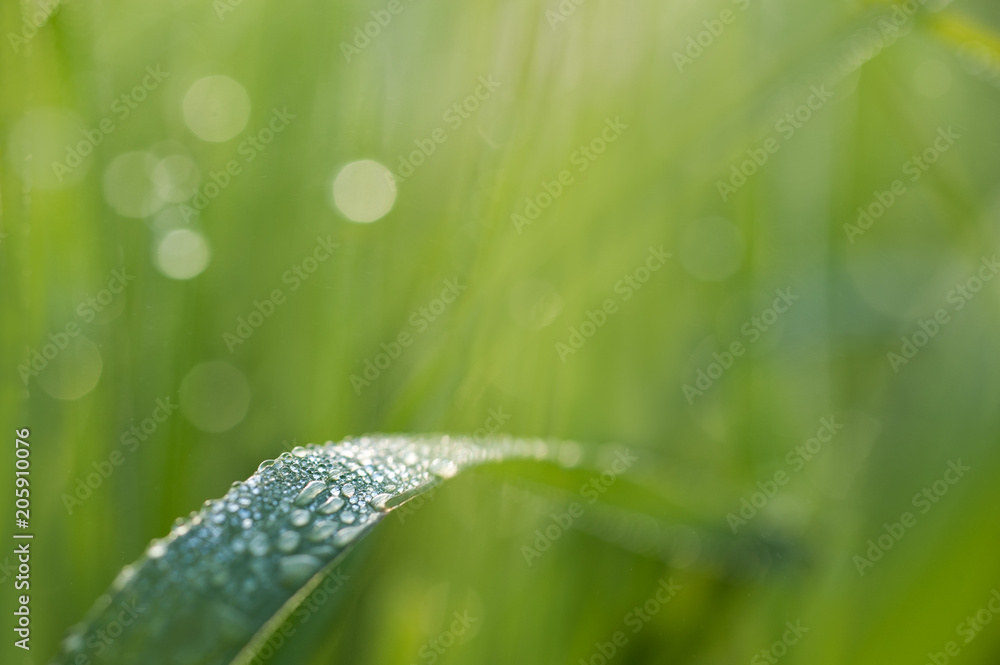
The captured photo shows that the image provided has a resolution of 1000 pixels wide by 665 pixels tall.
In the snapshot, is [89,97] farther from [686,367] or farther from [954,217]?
[954,217]

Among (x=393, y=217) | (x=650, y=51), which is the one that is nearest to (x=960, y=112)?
(x=650, y=51)

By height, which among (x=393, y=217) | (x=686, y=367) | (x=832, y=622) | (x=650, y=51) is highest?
(x=650, y=51)
